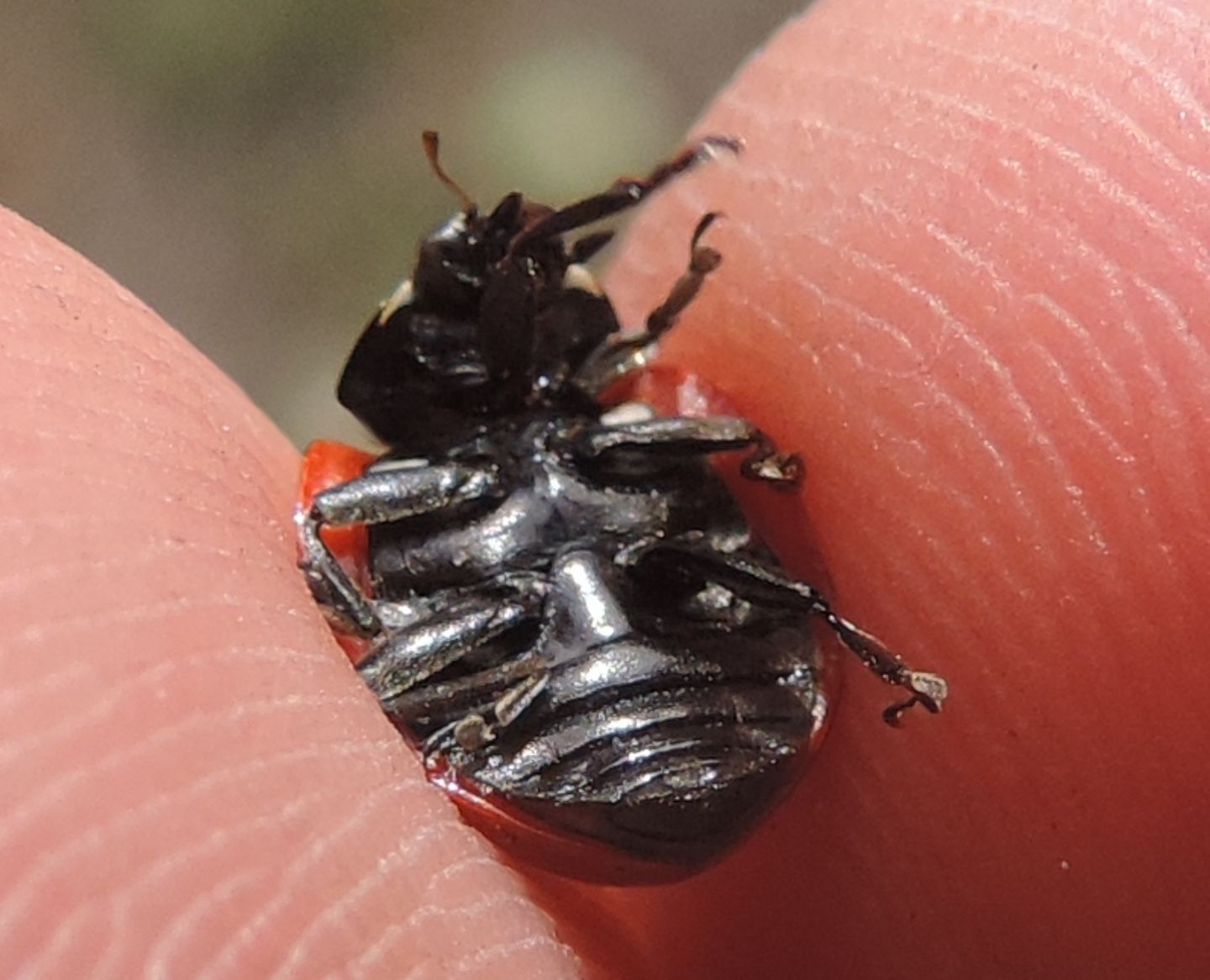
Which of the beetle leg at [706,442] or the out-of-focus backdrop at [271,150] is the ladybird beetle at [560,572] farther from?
the out-of-focus backdrop at [271,150]

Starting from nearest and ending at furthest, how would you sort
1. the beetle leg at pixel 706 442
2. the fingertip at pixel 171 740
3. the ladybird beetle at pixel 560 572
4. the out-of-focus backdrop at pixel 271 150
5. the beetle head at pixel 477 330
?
the fingertip at pixel 171 740 → the ladybird beetle at pixel 560 572 → the beetle leg at pixel 706 442 → the beetle head at pixel 477 330 → the out-of-focus backdrop at pixel 271 150

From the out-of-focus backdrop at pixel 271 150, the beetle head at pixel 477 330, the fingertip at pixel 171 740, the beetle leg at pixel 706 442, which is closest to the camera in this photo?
the fingertip at pixel 171 740

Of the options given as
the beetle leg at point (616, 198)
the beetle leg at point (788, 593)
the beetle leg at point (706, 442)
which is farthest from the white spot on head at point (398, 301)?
the beetle leg at point (788, 593)

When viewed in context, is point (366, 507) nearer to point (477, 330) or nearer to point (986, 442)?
point (477, 330)

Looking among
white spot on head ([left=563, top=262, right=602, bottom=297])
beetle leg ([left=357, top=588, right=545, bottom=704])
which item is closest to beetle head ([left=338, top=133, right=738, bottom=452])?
white spot on head ([left=563, top=262, right=602, bottom=297])

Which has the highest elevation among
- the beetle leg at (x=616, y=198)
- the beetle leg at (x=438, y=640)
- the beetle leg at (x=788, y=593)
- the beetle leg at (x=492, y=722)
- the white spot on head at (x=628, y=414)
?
the beetle leg at (x=616, y=198)

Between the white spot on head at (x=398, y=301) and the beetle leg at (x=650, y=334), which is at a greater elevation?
the white spot on head at (x=398, y=301)

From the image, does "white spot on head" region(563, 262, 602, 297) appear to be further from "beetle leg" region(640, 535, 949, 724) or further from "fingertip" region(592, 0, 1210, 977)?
"beetle leg" region(640, 535, 949, 724)
